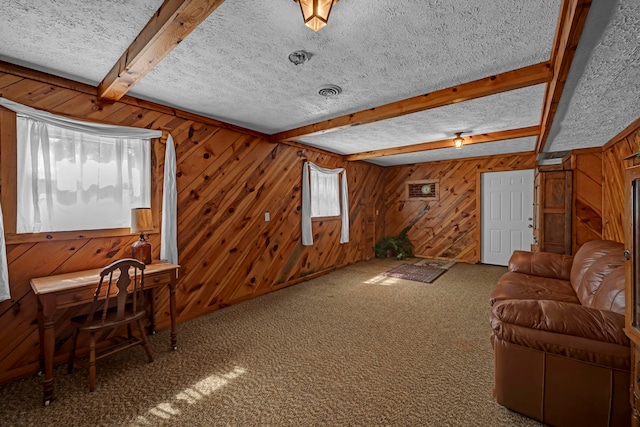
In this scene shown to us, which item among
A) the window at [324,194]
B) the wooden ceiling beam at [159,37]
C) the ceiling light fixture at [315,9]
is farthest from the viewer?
the window at [324,194]

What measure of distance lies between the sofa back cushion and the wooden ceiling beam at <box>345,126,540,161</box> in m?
A: 1.61

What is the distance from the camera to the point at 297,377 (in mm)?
2053

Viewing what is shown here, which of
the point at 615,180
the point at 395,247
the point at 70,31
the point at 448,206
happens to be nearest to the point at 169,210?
the point at 70,31

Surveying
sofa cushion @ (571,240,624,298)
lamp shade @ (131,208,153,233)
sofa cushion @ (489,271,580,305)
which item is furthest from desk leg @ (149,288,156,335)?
sofa cushion @ (571,240,624,298)

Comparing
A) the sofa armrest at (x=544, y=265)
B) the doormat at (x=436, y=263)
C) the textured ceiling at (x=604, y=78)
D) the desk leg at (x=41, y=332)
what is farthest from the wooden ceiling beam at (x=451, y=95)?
the doormat at (x=436, y=263)

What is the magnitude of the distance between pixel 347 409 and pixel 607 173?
14.9ft

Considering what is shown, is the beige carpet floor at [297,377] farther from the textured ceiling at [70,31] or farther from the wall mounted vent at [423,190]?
the wall mounted vent at [423,190]

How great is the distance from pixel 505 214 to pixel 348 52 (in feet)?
17.2

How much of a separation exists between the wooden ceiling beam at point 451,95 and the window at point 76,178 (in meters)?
2.00

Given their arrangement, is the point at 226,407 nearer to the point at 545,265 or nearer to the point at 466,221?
the point at 545,265

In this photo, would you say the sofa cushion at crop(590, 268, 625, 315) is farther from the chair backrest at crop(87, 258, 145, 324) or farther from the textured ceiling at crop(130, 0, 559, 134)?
the chair backrest at crop(87, 258, 145, 324)

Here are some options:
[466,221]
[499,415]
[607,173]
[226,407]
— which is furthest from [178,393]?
[466,221]

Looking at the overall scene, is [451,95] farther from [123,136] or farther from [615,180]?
[123,136]

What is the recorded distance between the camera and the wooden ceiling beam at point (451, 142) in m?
3.63
